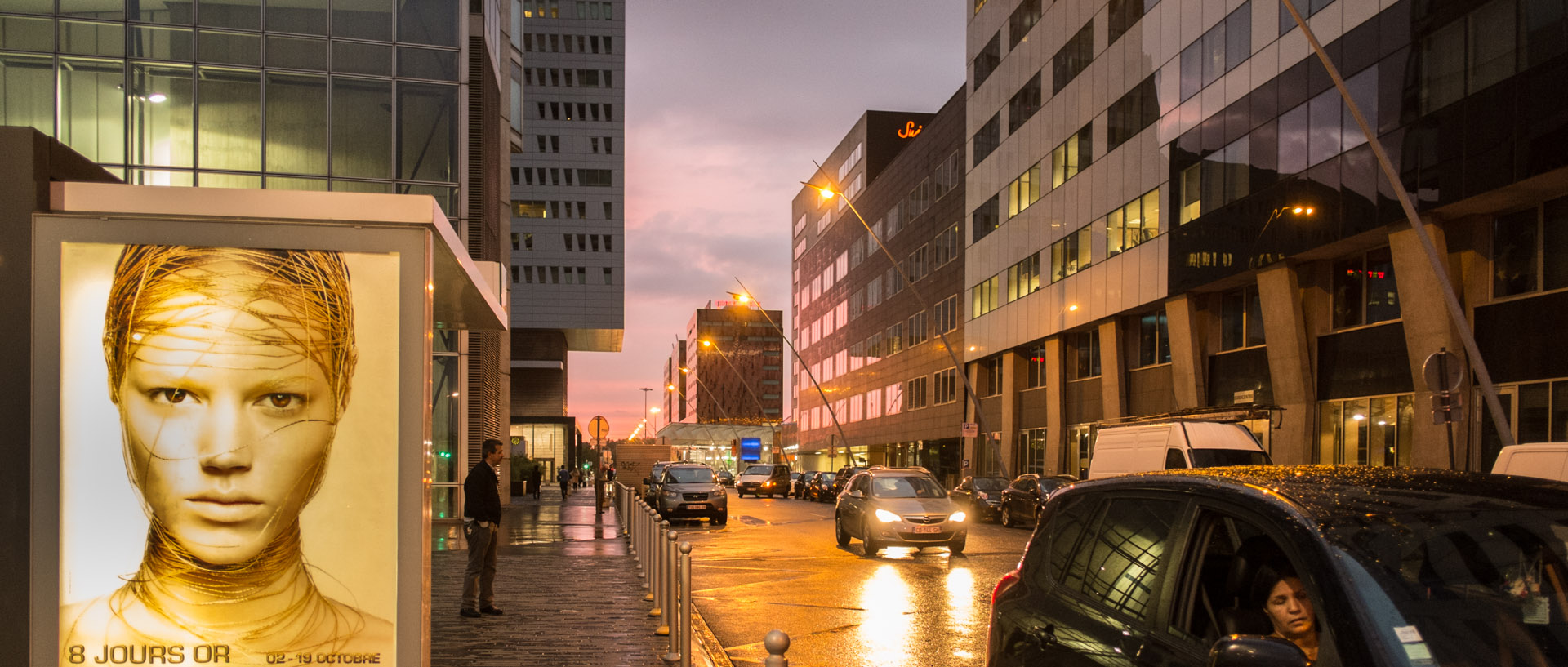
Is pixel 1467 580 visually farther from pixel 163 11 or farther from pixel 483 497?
pixel 163 11

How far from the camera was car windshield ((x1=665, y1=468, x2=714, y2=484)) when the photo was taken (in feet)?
112

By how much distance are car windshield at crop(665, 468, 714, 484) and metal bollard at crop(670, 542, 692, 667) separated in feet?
81.5

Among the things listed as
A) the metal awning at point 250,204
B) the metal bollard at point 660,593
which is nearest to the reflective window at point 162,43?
the metal bollard at point 660,593

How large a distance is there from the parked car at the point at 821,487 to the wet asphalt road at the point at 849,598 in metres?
25.2

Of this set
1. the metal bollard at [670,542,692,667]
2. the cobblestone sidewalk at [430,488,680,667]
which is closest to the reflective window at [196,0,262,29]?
the cobblestone sidewalk at [430,488,680,667]

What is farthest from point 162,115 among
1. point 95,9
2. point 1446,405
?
point 1446,405

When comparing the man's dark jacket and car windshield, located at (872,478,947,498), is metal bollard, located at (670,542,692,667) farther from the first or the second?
car windshield, located at (872,478,947,498)

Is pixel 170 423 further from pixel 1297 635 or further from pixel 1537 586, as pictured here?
pixel 1537 586

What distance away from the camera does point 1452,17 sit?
22938mm

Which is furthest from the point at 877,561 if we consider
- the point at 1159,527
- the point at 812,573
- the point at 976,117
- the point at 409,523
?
the point at 976,117

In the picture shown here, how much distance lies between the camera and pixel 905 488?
22.5 m

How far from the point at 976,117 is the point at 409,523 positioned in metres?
51.5

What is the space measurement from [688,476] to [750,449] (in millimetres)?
49751

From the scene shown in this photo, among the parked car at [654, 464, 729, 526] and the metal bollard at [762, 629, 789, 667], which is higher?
the metal bollard at [762, 629, 789, 667]
